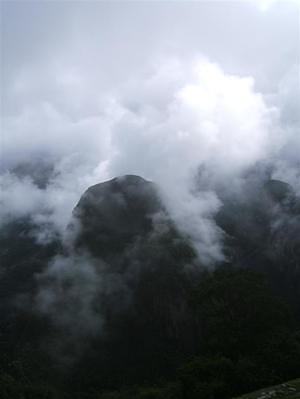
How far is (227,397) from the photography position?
176 ft

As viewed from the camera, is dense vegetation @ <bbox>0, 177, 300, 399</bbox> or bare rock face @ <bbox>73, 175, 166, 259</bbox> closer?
dense vegetation @ <bbox>0, 177, 300, 399</bbox>

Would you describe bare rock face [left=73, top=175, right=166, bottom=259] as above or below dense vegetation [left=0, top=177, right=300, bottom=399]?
above

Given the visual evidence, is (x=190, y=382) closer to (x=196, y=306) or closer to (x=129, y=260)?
(x=196, y=306)

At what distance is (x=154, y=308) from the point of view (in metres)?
101

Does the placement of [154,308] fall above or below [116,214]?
below

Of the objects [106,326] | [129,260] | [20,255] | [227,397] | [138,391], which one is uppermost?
[20,255]

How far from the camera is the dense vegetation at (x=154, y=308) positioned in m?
67.2

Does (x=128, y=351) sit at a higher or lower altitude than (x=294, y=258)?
lower

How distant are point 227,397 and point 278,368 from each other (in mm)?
10580

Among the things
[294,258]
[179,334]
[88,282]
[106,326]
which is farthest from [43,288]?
[294,258]

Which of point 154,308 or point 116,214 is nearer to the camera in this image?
point 154,308

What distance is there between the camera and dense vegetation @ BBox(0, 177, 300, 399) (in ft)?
221

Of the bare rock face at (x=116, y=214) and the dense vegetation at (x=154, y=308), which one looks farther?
the bare rock face at (x=116, y=214)

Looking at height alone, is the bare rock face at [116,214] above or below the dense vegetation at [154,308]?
above
